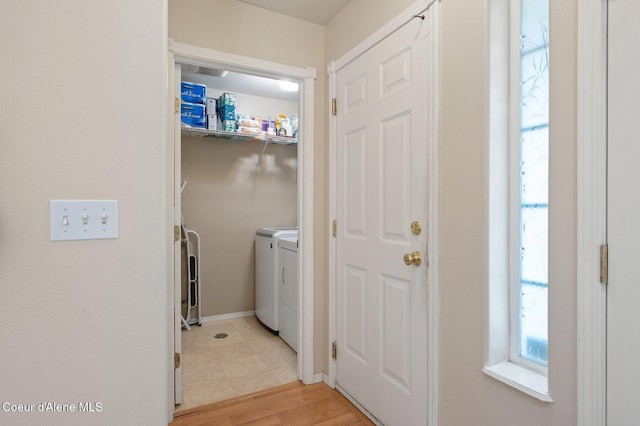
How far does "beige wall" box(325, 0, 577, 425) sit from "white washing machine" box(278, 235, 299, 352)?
4.84 ft

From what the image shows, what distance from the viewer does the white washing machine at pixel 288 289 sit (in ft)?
9.04

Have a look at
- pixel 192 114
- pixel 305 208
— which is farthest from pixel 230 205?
pixel 305 208

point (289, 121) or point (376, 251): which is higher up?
point (289, 121)

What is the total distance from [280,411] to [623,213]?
188cm

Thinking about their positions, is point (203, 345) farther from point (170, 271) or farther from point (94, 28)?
point (94, 28)

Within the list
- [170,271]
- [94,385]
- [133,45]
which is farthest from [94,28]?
[170,271]

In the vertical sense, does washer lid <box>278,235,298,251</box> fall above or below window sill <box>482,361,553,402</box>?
above

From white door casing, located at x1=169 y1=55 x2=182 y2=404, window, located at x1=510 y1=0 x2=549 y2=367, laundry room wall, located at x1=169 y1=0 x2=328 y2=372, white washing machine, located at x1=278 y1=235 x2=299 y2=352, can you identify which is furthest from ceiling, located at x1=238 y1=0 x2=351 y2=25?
white washing machine, located at x1=278 y1=235 x2=299 y2=352

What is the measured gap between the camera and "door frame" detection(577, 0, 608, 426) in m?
0.96

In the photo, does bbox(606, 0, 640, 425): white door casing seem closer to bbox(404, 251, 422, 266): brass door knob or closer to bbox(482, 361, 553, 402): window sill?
bbox(482, 361, 553, 402): window sill

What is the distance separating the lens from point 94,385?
1.06 metres

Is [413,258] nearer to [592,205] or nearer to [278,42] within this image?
[592,205]

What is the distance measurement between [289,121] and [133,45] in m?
2.63

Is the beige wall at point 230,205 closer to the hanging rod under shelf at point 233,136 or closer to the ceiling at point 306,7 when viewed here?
the hanging rod under shelf at point 233,136
